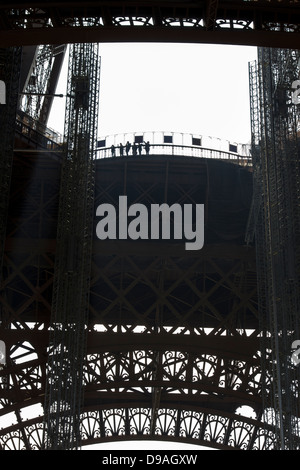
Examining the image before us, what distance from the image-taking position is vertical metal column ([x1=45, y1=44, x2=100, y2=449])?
2869 centimetres

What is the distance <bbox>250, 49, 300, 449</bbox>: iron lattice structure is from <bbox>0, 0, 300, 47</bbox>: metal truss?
9155mm

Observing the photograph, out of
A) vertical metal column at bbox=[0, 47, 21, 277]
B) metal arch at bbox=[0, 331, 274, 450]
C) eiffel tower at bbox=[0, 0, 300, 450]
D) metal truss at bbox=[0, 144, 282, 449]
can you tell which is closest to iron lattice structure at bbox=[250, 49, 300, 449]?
eiffel tower at bbox=[0, 0, 300, 450]

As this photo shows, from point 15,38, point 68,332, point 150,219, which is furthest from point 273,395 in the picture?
point 15,38

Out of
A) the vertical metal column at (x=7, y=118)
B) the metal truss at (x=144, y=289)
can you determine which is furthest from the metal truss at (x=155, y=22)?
the metal truss at (x=144, y=289)

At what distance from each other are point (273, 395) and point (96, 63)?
571 inches

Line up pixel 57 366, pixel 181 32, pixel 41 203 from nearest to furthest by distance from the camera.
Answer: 1. pixel 181 32
2. pixel 57 366
3. pixel 41 203

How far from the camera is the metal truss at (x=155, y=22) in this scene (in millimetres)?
22000

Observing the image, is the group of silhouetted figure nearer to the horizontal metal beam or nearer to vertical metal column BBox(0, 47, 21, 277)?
vertical metal column BBox(0, 47, 21, 277)

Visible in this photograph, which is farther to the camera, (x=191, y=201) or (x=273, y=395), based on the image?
(x=191, y=201)

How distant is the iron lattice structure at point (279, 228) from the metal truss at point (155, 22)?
360 inches

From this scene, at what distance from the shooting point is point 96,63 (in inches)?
1328

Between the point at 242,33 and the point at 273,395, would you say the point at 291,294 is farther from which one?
the point at 242,33

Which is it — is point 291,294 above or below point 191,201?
below

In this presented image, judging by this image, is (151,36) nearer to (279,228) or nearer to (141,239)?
(279,228)
